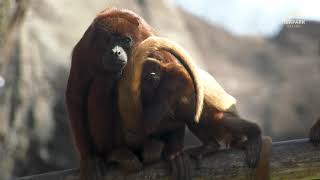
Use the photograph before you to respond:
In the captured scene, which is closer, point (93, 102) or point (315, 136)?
point (315, 136)

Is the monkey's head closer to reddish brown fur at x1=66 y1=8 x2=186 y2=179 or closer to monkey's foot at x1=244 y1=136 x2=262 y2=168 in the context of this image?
reddish brown fur at x1=66 y1=8 x2=186 y2=179

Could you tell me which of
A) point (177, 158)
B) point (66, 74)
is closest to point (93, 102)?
point (177, 158)

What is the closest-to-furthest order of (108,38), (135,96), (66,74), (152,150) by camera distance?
(152,150) → (135,96) → (108,38) → (66,74)

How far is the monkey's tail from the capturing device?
18.4ft

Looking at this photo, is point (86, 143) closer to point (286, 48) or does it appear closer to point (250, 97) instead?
point (250, 97)

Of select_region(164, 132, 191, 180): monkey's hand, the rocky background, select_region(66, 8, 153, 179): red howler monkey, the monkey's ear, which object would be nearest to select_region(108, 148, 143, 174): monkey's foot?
select_region(66, 8, 153, 179): red howler monkey

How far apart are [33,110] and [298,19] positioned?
559cm

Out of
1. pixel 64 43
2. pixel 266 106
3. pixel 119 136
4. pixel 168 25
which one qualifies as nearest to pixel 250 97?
pixel 266 106

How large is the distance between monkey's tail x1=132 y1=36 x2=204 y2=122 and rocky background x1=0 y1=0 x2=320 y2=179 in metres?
2.92

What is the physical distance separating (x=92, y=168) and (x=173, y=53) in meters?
1.08

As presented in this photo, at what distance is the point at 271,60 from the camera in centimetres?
1931

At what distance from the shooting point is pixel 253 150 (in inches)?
216

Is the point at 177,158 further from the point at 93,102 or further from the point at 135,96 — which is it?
the point at 93,102

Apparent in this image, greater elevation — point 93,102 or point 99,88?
point 99,88
